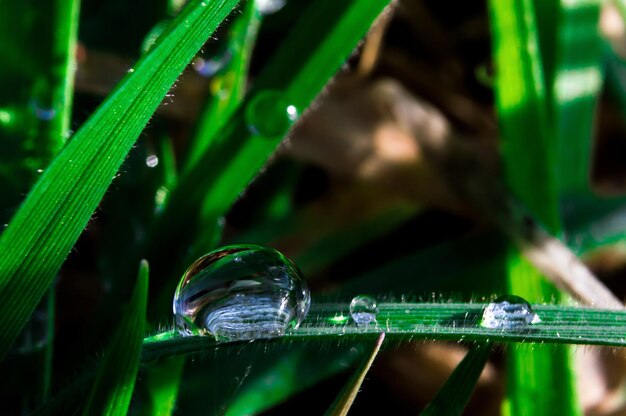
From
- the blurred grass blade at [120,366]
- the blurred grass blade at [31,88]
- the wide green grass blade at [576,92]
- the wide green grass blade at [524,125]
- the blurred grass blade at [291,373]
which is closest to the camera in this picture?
the blurred grass blade at [120,366]

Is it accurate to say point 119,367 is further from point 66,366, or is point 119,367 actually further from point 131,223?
point 131,223

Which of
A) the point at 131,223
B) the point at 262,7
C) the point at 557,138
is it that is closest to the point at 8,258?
the point at 131,223

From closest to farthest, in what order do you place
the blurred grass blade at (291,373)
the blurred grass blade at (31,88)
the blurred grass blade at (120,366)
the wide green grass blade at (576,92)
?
1. the blurred grass blade at (120,366)
2. the blurred grass blade at (31,88)
3. the blurred grass blade at (291,373)
4. the wide green grass blade at (576,92)

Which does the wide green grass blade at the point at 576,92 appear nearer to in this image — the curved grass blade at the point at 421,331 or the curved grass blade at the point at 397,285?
the curved grass blade at the point at 397,285

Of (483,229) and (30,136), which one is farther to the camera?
(483,229)

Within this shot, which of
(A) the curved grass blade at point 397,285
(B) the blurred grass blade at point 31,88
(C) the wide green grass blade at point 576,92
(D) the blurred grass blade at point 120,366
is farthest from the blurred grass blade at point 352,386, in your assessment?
(C) the wide green grass blade at point 576,92

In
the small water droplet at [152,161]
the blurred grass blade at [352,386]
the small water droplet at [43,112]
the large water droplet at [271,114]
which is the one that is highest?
the large water droplet at [271,114]

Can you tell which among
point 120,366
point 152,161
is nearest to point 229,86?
point 152,161
